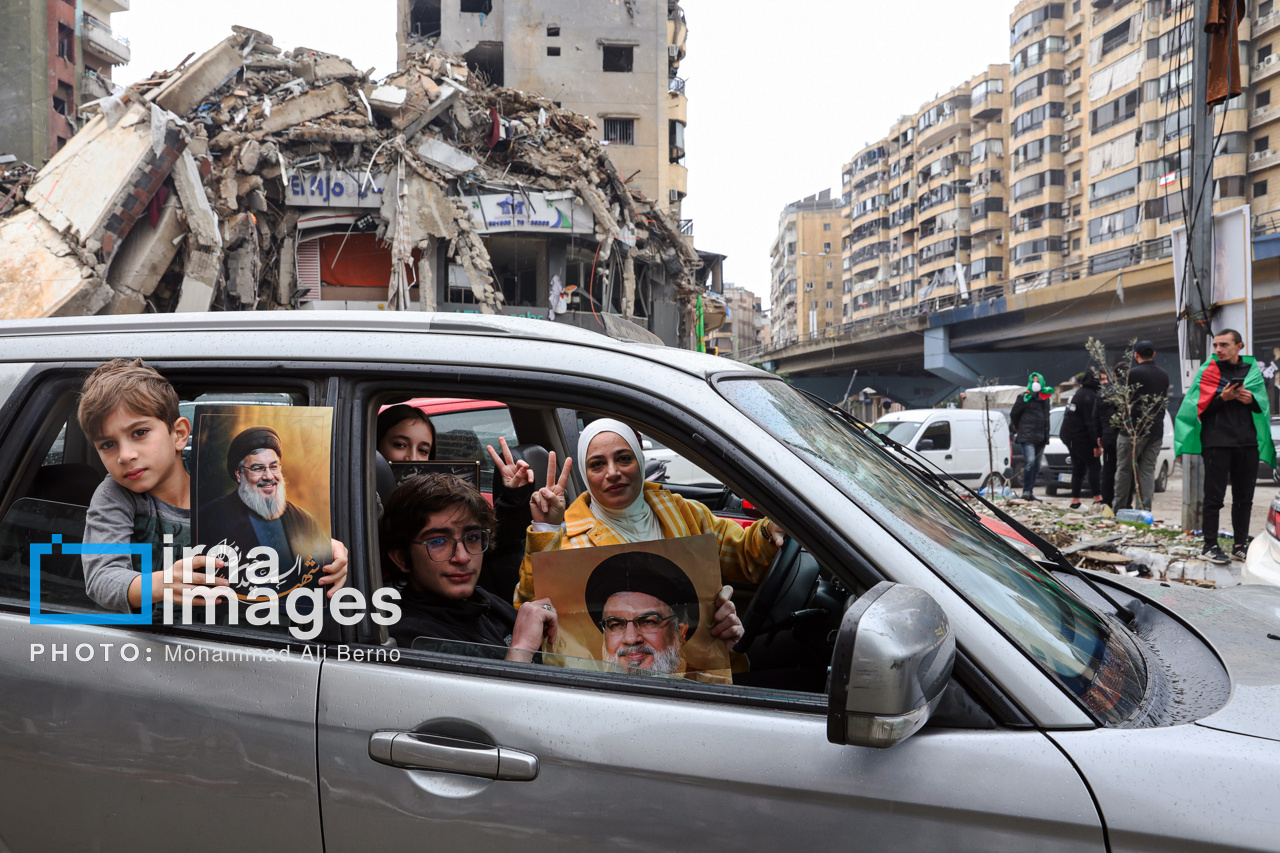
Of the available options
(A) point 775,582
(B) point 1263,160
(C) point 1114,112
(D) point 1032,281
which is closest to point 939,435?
(A) point 775,582

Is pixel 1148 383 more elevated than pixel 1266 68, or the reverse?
pixel 1266 68

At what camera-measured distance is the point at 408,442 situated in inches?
102

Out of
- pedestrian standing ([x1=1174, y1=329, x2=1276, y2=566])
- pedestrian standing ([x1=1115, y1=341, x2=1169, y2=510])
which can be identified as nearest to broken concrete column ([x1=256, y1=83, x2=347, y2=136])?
pedestrian standing ([x1=1115, y1=341, x2=1169, y2=510])

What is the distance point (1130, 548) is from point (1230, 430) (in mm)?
1228

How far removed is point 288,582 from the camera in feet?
5.13

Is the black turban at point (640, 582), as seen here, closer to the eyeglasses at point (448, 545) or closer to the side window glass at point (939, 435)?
the eyeglasses at point (448, 545)

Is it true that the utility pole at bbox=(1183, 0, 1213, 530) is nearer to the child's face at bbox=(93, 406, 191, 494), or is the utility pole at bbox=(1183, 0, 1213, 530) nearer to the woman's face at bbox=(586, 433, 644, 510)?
the woman's face at bbox=(586, 433, 644, 510)

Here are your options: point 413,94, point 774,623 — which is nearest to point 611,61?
point 413,94

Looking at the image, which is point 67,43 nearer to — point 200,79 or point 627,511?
point 200,79

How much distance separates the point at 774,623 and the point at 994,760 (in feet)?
2.91

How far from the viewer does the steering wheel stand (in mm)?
2176

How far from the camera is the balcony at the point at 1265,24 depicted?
157ft

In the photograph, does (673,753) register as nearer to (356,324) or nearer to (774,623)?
(774,623)

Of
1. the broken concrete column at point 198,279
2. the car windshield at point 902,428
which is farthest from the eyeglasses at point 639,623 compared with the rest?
the broken concrete column at point 198,279
